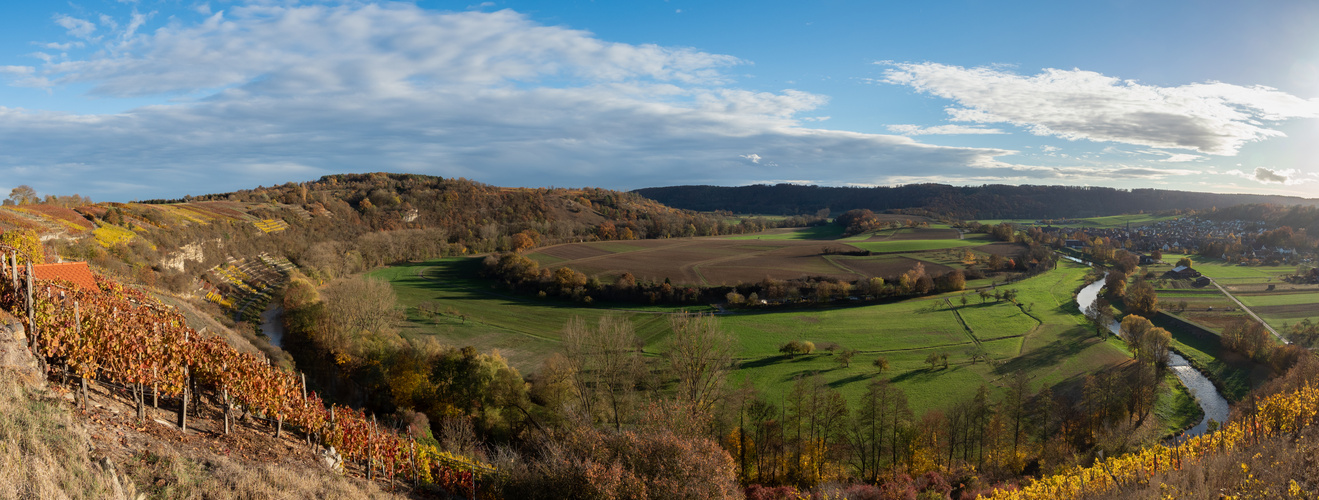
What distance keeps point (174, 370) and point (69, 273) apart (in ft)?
41.4

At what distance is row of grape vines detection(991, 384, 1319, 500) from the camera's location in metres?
16.8

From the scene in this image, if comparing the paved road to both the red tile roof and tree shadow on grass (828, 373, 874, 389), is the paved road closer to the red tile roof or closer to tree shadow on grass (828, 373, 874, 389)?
tree shadow on grass (828, 373, 874, 389)

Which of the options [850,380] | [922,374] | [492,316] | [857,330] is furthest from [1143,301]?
[492,316]

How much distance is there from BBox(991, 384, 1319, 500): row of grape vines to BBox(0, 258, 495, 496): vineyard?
19.6 meters

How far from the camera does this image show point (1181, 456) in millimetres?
17672

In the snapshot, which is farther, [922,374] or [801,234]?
[801,234]

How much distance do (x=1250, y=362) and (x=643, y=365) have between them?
Answer: 56.7 metres

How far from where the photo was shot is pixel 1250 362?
52.4 m

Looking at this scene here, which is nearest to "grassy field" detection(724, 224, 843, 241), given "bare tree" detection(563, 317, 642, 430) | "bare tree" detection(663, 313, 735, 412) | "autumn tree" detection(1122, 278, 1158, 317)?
"autumn tree" detection(1122, 278, 1158, 317)

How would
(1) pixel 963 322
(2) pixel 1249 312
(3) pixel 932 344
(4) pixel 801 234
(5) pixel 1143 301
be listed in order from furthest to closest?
1. (4) pixel 801 234
2. (5) pixel 1143 301
3. (1) pixel 963 322
4. (2) pixel 1249 312
5. (3) pixel 932 344

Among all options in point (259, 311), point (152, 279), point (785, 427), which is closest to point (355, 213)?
point (259, 311)

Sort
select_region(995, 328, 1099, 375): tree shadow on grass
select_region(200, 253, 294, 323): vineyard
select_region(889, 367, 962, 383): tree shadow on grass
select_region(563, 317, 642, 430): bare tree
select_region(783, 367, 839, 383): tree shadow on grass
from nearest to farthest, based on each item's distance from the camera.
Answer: select_region(563, 317, 642, 430): bare tree, select_region(783, 367, 839, 383): tree shadow on grass, select_region(889, 367, 962, 383): tree shadow on grass, select_region(995, 328, 1099, 375): tree shadow on grass, select_region(200, 253, 294, 323): vineyard

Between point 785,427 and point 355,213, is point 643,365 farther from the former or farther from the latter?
point 355,213

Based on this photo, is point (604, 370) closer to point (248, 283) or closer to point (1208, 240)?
point (248, 283)
